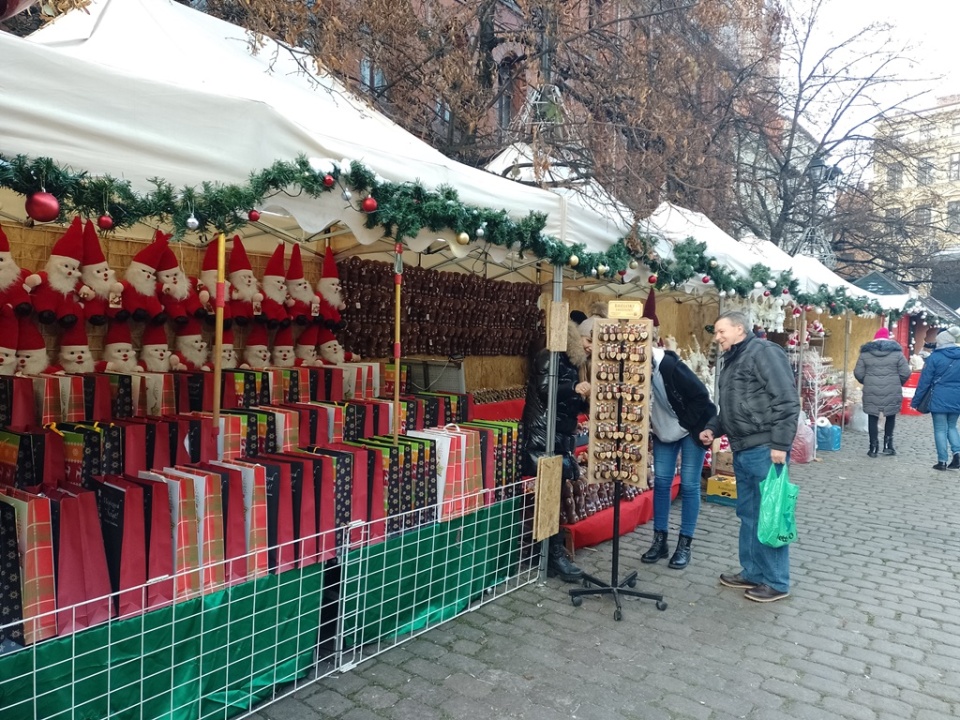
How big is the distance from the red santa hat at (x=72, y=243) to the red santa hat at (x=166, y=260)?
52cm

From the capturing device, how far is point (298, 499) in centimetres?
310

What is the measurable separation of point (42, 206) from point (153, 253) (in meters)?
2.48

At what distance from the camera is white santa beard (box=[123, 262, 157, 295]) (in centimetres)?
429

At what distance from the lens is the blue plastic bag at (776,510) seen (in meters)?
4.07

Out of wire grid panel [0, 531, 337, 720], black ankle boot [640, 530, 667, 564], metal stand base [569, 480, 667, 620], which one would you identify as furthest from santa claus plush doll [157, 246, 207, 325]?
black ankle boot [640, 530, 667, 564]

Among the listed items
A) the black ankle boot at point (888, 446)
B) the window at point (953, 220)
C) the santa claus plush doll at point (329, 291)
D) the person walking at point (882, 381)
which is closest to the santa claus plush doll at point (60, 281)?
the santa claus plush doll at point (329, 291)

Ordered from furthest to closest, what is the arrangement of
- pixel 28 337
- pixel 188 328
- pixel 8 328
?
pixel 188 328 < pixel 28 337 < pixel 8 328

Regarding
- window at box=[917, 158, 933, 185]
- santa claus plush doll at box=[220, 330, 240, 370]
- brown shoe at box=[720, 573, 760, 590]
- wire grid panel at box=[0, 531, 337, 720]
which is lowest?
brown shoe at box=[720, 573, 760, 590]

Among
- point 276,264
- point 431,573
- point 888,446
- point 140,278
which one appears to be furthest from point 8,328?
point 888,446

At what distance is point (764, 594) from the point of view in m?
4.28

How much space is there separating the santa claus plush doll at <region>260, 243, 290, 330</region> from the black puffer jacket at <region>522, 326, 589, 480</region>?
76.7 inches

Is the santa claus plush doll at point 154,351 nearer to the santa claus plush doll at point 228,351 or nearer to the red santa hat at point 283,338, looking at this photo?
the santa claus plush doll at point 228,351

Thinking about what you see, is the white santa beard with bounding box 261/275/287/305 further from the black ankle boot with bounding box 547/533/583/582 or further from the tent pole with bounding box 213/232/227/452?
the black ankle boot with bounding box 547/533/583/582

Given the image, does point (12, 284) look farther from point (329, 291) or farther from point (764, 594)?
point (764, 594)
